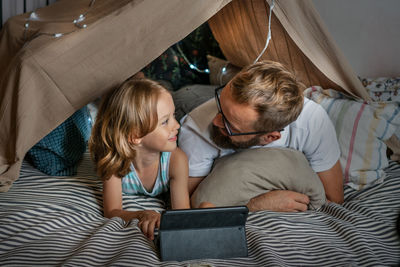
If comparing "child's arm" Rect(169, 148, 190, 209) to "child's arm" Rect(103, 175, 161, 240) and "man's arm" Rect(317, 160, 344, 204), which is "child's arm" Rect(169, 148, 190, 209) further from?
"man's arm" Rect(317, 160, 344, 204)

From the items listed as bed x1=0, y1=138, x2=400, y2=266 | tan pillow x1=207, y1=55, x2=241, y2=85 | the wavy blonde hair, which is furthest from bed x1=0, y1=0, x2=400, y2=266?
tan pillow x1=207, y1=55, x2=241, y2=85

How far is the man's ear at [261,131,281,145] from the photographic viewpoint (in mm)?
1523

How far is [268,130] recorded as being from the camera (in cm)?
149

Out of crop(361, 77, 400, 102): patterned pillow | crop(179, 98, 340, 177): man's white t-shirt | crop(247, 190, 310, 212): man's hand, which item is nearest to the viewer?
crop(247, 190, 310, 212): man's hand

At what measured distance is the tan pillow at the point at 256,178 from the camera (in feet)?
4.79

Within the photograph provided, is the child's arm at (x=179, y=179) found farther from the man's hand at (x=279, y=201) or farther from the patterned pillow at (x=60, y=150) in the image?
the patterned pillow at (x=60, y=150)

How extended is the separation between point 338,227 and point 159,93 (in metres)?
0.77

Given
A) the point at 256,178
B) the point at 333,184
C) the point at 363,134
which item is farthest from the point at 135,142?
the point at 363,134

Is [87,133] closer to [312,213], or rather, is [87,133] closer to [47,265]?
[47,265]

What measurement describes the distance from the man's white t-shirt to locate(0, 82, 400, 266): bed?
19 cm

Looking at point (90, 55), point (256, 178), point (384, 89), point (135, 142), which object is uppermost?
point (90, 55)

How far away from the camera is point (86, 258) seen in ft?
3.57

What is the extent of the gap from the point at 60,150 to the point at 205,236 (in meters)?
0.78

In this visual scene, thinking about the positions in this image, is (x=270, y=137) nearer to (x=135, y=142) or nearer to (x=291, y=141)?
(x=291, y=141)
